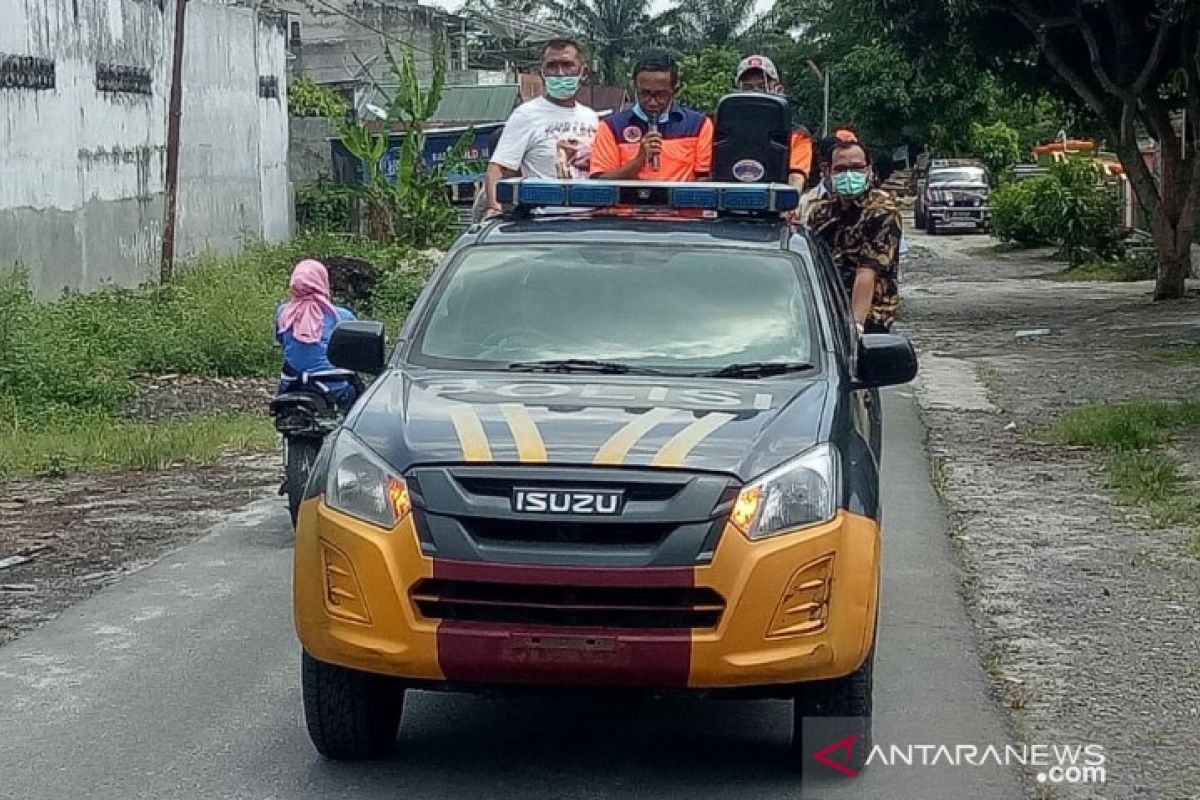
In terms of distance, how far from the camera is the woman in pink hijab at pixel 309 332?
1007 cm

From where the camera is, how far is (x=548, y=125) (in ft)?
34.1

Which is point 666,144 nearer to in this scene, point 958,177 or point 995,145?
point 958,177

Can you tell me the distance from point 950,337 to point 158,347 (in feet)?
31.6

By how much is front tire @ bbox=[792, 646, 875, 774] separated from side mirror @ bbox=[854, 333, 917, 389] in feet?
3.96

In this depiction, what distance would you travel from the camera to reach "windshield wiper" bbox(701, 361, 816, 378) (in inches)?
254

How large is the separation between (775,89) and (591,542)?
5.92m

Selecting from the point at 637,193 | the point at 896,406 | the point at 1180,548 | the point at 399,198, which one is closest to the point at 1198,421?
the point at 896,406

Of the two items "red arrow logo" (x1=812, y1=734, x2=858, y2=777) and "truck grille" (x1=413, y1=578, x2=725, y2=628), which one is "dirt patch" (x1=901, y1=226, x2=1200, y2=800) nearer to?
"red arrow logo" (x1=812, y1=734, x2=858, y2=777)

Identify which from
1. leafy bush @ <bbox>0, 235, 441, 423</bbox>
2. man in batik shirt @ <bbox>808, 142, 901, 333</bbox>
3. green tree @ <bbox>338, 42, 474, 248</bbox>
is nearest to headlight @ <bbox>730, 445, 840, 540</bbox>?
man in batik shirt @ <bbox>808, 142, 901, 333</bbox>

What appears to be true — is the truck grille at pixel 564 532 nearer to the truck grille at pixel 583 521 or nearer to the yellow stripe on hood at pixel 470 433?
the truck grille at pixel 583 521

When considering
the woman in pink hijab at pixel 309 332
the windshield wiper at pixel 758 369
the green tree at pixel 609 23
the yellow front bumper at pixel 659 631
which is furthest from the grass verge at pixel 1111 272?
the green tree at pixel 609 23

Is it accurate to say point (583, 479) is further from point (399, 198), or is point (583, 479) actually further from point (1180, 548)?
point (399, 198)

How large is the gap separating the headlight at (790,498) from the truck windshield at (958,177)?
4463 cm

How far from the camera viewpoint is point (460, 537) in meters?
5.41
